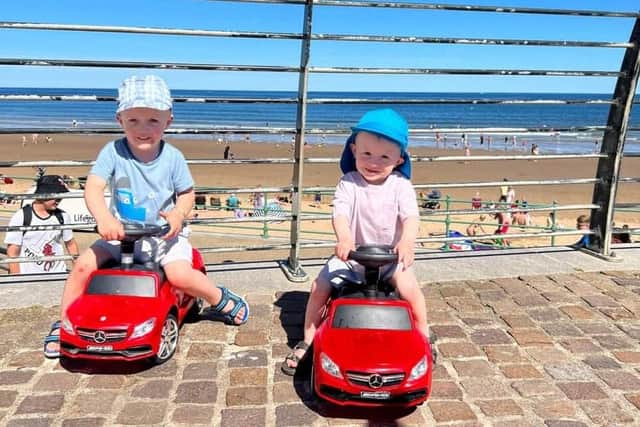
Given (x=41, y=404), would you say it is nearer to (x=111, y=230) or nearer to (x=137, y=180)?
(x=111, y=230)

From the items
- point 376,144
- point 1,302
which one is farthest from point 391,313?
point 1,302

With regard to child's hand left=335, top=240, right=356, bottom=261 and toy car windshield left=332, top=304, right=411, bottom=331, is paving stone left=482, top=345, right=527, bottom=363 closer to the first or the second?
toy car windshield left=332, top=304, right=411, bottom=331

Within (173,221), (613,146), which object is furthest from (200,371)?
(613,146)

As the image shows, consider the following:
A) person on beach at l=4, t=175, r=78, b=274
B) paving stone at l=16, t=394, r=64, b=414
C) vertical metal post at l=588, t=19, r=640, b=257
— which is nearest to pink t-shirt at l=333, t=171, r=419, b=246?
paving stone at l=16, t=394, r=64, b=414

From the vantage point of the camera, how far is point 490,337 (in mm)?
3521

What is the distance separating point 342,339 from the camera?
267 centimetres

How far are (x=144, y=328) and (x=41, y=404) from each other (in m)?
0.54

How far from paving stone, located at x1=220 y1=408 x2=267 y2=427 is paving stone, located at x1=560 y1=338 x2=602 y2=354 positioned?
1792 mm

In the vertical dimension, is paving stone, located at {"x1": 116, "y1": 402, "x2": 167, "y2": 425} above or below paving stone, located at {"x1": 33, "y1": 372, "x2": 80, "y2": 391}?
below

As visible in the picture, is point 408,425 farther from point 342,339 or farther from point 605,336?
point 605,336

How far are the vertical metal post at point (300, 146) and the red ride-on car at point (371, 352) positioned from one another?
1627 mm

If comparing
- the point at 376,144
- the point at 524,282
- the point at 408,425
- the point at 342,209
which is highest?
the point at 376,144

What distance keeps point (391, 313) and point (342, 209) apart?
0.67 m

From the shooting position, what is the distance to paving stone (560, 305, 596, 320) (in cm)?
384
